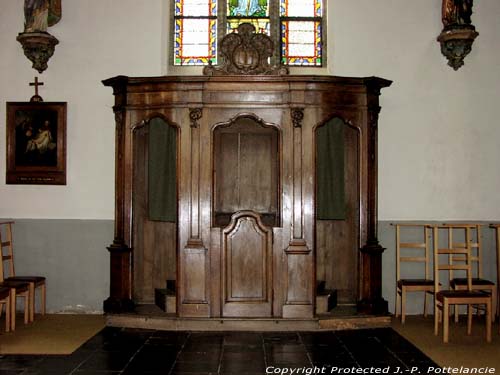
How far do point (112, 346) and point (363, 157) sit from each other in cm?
316

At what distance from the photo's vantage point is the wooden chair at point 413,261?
249 inches

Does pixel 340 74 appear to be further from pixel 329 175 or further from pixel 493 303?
pixel 493 303

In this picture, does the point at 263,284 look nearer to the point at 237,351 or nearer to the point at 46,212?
the point at 237,351

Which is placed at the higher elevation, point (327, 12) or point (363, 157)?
point (327, 12)

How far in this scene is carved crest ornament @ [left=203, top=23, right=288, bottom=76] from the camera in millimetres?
6098

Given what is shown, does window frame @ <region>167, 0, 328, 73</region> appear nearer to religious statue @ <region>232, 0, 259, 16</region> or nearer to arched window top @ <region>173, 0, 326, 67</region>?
arched window top @ <region>173, 0, 326, 67</region>

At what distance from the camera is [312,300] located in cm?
598

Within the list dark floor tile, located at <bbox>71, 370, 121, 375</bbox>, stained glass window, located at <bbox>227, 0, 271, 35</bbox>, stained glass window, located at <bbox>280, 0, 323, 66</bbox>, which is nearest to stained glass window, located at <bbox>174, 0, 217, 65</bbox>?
stained glass window, located at <bbox>227, 0, 271, 35</bbox>

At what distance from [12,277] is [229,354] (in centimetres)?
292

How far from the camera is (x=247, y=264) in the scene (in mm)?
6004

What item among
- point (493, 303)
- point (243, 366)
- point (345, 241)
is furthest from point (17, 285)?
point (493, 303)

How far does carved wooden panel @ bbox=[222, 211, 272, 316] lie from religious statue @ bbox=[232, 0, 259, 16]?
113 inches

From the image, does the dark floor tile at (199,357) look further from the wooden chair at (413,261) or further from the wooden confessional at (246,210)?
the wooden chair at (413,261)

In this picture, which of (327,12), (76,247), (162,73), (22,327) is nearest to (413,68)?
(327,12)
